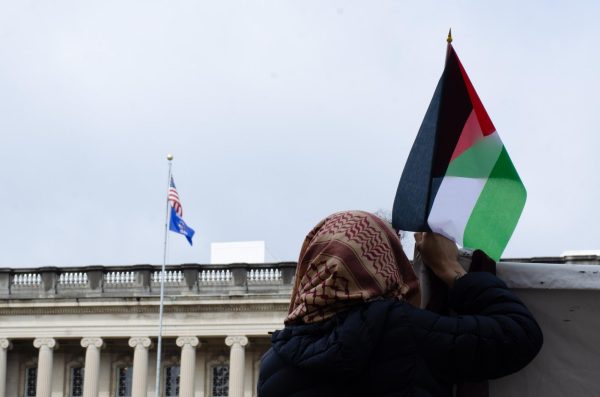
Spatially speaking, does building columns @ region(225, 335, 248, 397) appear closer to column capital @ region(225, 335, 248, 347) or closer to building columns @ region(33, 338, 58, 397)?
column capital @ region(225, 335, 248, 347)

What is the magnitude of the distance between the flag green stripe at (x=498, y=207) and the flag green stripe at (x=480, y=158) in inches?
0.8

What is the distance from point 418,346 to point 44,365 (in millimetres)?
53242

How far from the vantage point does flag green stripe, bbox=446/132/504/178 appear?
5297 mm

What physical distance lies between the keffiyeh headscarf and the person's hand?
0.12 m

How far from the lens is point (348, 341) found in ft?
16.1

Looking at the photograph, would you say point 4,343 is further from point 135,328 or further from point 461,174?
point 461,174

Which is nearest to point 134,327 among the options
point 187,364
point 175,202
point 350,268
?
point 187,364

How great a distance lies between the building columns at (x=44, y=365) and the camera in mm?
56500

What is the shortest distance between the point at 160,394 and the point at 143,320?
273 centimetres

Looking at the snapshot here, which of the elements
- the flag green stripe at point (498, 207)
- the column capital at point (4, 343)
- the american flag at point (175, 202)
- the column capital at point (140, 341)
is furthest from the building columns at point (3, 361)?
the flag green stripe at point (498, 207)

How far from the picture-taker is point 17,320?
189ft

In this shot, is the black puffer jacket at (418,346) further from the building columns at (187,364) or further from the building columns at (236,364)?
the building columns at (187,364)

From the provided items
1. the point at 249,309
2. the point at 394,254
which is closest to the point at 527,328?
the point at 394,254

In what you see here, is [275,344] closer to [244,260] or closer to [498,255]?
[498,255]
